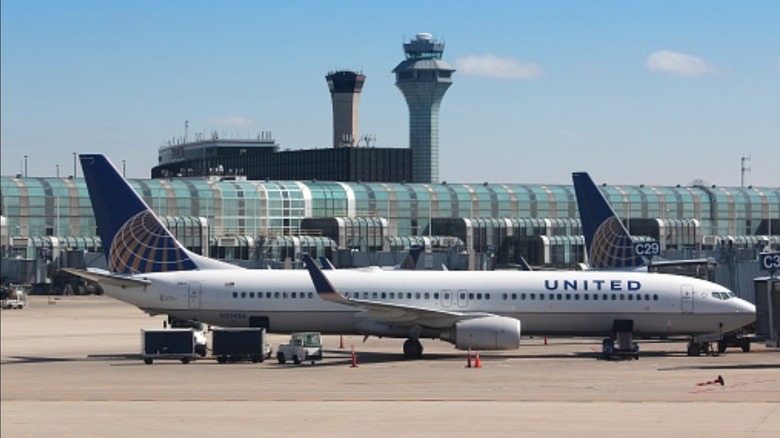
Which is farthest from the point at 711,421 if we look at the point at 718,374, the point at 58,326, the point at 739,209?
the point at 739,209

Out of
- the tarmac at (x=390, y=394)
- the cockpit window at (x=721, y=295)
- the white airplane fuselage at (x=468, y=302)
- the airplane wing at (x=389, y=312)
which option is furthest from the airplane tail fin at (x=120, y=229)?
the cockpit window at (x=721, y=295)

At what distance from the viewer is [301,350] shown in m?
55.8

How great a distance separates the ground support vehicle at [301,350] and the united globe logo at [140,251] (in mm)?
7455

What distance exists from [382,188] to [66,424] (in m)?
126

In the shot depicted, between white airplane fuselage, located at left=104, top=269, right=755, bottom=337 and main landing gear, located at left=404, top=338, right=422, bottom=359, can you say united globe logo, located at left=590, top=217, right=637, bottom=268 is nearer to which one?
white airplane fuselage, located at left=104, top=269, right=755, bottom=337

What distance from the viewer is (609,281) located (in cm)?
5975

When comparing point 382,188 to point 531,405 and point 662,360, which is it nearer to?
point 662,360

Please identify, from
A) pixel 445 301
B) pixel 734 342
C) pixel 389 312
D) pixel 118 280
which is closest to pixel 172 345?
pixel 118 280

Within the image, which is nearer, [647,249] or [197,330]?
[197,330]

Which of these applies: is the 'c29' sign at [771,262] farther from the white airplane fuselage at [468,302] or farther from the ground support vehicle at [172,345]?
the ground support vehicle at [172,345]

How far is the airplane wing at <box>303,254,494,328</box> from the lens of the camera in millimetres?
55094

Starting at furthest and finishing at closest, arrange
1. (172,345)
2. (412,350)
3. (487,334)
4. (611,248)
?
(611,248), (412,350), (487,334), (172,345)

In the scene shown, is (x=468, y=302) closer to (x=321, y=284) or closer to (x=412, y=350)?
(x=412, y=350)

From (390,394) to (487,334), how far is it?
48.8 ft
